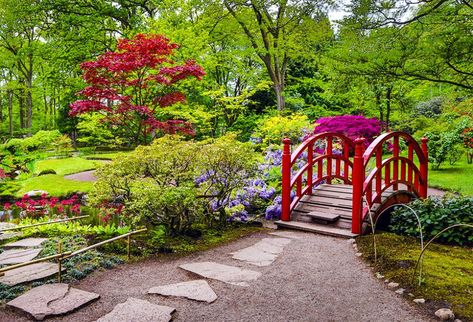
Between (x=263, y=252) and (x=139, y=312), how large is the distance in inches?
81.7

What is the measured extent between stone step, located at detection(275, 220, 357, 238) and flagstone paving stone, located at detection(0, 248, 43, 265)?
140 inches

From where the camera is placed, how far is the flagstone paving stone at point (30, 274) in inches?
143

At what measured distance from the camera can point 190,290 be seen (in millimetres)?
3484

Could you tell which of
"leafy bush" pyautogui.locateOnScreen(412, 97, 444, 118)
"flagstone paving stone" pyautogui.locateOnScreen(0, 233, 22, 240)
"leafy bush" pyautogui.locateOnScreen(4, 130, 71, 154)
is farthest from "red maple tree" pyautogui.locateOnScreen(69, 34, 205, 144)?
"leafy bush" pyautogui.locateOnScreen(412, 97, 444, 118)

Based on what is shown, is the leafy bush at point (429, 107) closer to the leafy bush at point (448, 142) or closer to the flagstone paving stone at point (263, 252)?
the leafy bush at point (448, 142)

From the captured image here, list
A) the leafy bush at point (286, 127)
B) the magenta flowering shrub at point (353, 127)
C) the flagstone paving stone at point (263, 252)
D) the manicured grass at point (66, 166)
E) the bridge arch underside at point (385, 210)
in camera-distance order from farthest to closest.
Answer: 1. the manicured grass at point (66, 166)
2. the magenta flowering shrub at point (353, 127)
3. the leafy bush at point (286, 127)
4. the bridge arch underside at point (385, 210)
5. the flagstone paving stone at point (263, 252)

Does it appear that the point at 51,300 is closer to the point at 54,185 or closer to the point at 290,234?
the point at 290,234

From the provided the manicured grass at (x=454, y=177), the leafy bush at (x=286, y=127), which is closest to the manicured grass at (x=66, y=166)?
the leafy bush at (x=286, y=127)

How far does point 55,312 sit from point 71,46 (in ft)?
43.8

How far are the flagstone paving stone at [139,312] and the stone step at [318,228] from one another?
316 centimetres

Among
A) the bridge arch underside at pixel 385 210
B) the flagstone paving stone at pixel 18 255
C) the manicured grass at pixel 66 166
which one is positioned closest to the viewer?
the flagstone paving stone at pixel 18 255

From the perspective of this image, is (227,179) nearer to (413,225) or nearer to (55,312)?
(413,225)

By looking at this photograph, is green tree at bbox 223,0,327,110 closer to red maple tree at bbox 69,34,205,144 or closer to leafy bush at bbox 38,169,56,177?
red maple tree at bbox 69,34,205,144

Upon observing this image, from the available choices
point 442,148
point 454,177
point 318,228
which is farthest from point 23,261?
point 442,148
